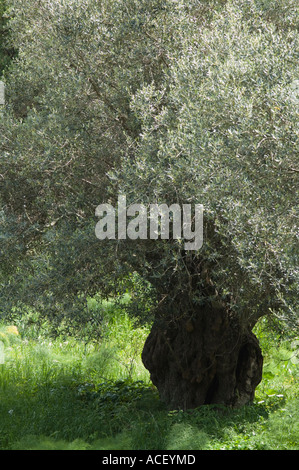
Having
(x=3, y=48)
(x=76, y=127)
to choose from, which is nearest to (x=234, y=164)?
(x=76, y=127)

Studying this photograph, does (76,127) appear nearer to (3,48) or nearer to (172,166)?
(172,166)

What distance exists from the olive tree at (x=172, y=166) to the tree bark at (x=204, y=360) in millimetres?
19

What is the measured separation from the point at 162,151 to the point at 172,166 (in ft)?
0.78

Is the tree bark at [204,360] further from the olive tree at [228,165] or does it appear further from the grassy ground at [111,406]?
the olive tree at [228,165]

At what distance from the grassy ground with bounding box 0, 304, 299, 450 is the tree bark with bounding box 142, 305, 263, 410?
25cm

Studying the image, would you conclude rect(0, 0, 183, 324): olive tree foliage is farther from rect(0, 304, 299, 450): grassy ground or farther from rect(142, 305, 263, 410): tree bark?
rect(142, 305, 263, 410): tree bark

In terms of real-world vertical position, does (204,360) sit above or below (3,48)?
below

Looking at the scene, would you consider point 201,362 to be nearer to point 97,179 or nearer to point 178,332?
point 178,332

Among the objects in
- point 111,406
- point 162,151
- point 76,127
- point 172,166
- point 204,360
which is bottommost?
point 111,406

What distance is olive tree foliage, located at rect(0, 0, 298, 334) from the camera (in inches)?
188

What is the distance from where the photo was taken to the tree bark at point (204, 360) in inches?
258

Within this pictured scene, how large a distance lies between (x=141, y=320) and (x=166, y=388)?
1.59 meters

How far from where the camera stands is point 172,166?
4.98 meters

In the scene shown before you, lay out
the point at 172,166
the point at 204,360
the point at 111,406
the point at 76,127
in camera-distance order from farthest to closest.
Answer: the point at 111,406 < the point at 204,360 < the point at 76,127 < the point at 172,166
